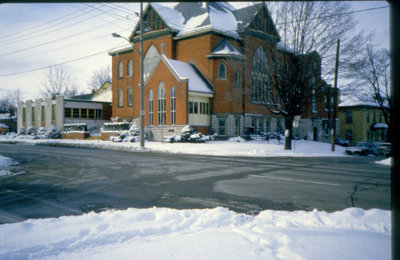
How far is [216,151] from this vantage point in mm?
21500

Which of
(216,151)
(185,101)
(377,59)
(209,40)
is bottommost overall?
(216,151)

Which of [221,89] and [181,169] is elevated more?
[221,89]

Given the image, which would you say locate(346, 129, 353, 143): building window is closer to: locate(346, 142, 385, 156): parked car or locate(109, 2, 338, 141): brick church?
locate(109, 2, 338, 141): brick church

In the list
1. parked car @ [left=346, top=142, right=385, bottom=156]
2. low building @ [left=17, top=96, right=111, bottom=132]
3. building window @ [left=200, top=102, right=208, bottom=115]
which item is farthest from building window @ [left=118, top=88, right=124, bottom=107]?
parked car @ [left=346, top=142, right=385, bottom=156]

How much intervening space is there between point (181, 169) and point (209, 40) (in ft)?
75.1

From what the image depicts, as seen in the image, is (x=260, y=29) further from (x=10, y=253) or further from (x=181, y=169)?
(x=10, y=253)

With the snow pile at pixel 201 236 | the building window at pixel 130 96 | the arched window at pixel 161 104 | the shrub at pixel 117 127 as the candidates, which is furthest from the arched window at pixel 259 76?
the building window at pixel 130 96

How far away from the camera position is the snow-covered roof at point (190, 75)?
98.4 ft

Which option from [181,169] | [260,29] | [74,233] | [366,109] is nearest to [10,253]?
[74,233]

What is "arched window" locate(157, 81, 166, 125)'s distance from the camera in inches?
1240

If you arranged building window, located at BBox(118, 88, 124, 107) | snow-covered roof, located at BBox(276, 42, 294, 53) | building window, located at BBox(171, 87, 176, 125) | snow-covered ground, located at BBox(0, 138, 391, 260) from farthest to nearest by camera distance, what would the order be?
building window, located at BBox(118, 88, 124, 107)
building window, located at BBox(171, 87, 176, 125)
snow-covered roof, located at BBox(276, 42, 294, 53)
snow-covered ground, located at BBox(0, 138, 391, 260)

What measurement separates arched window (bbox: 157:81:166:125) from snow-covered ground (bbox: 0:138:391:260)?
26.4 m

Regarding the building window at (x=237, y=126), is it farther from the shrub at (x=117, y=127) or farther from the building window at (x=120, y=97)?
the building window at (x=120, y=97)

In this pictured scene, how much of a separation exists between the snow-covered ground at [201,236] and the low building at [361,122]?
52.9 metres
